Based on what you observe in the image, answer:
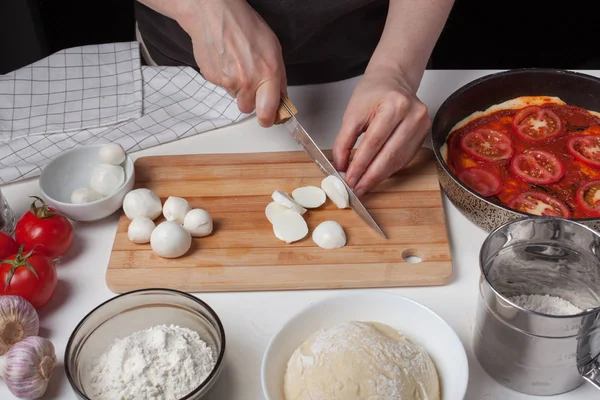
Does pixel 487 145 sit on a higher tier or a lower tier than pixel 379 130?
lower

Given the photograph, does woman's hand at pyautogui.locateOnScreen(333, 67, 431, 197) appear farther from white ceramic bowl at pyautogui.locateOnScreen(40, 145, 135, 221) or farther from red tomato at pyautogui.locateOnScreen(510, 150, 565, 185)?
white ceramic bowl at pyautogui.locateOnScreen(40, 145, 135, 221)

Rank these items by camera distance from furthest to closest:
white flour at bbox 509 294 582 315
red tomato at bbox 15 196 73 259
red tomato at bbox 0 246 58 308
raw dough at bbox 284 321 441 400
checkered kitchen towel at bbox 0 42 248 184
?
checkered kitchen towel at bbox 0 42 248 184
red tomato at bbox 15 196 73 259
red tomato at bbox 0 246 58 308
white flour at bbox 509 294 582 315
raw dough at bbox 284 321 441 400

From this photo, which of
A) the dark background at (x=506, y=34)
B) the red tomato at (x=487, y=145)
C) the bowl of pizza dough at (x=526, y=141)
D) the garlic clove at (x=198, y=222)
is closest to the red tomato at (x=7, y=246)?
the garlic clove at (x=198, y=222)

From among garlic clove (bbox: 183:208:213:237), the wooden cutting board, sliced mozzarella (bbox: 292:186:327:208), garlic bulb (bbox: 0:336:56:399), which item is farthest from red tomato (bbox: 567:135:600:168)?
garlic bulb (bbox: 0:336:56:399)

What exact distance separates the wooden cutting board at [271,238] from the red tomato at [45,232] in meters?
0.10

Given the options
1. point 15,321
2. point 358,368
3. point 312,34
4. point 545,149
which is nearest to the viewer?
point 358,368

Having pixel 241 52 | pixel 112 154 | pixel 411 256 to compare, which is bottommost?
pixel 411 256

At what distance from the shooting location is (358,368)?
100 centimetres

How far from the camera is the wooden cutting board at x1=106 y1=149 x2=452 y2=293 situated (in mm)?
1286

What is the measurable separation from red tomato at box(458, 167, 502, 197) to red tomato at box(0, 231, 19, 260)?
94 cm

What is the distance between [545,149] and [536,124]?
3.1 inches

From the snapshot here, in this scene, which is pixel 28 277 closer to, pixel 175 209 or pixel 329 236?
pixel 175 209

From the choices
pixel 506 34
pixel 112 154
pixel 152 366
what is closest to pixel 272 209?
pixel 112 154

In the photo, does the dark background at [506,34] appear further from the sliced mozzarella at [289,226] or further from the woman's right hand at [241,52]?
the sliced mozzarella at [289,226]
